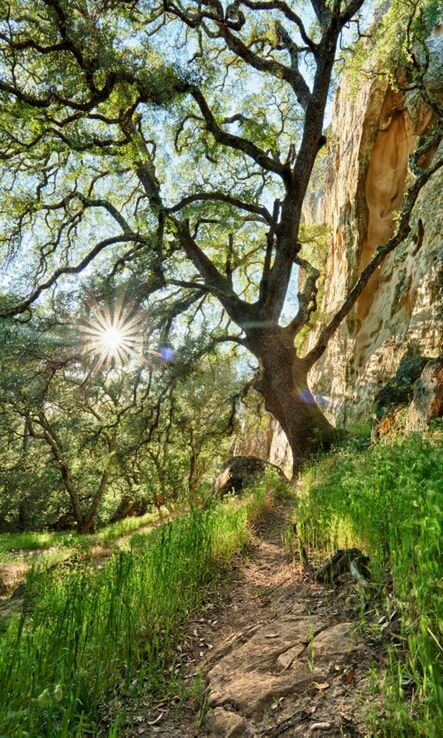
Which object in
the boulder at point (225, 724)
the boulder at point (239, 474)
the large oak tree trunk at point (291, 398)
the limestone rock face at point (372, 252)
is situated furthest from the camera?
the limestone rock face at point (372, 252)

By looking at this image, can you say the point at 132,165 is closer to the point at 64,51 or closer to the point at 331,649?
the point at 64,51

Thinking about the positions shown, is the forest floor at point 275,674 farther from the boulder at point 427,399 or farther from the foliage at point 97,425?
the foliage at point 97,425

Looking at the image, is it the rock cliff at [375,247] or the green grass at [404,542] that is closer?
the green grass at [404,542]

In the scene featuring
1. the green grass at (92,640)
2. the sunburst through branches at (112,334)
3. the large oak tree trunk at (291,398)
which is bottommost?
the green grass at (92,640)

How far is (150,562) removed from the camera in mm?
3441

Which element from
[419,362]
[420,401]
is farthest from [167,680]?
[419,362]

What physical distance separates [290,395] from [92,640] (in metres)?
9.02

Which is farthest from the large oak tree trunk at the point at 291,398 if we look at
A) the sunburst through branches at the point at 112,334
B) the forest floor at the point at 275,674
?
the forest floor at the point at 275,674

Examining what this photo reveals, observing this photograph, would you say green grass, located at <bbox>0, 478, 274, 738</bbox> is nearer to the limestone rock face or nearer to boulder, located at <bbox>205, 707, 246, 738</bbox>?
boulder, located at <bbox>205, 707, 246, 738</bbox>

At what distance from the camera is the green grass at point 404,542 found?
156cm

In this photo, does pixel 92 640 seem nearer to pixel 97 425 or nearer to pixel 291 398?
pixel 291 398

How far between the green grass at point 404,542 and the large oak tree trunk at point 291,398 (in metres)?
5.05

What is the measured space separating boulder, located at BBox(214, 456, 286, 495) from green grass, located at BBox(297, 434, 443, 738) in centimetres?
502

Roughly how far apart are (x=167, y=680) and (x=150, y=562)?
97 cm
